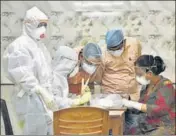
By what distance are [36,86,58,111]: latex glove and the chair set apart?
0.05 m

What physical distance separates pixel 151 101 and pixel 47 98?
68 cm

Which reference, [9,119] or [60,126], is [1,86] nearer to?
[9,119]

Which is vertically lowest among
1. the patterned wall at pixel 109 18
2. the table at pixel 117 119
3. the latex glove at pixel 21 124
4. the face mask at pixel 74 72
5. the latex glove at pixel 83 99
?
the latex glove at pixel 21 124

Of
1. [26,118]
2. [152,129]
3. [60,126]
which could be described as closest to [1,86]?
[26,118]

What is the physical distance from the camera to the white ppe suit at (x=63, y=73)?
2736 mm

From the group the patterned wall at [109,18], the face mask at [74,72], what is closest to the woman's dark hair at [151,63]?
the face mask at [74,72]

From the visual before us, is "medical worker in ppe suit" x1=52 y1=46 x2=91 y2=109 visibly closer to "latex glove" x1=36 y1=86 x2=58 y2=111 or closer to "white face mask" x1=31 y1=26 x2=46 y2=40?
"latex glove" x1=36 y1=86 x2=58 y2=111

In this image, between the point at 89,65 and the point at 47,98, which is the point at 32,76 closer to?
the point at 47,98

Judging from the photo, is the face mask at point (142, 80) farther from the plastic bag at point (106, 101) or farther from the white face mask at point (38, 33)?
the white face mask at point (38, 33)

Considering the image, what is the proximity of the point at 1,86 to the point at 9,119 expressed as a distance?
86cm

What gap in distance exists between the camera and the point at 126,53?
2.82 m

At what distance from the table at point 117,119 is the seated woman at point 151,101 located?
4 cm

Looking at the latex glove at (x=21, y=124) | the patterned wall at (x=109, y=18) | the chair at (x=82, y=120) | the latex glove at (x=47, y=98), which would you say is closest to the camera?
the chair at (x=82, y=120)

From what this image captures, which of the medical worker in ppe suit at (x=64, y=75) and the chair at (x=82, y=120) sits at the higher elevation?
the medical worker in ppe suit at (x=64, y=75)
